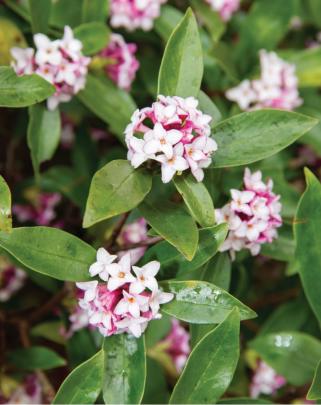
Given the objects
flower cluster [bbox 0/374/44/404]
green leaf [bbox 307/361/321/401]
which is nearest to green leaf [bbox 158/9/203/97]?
green leaf [bbox 307/361/321/401]

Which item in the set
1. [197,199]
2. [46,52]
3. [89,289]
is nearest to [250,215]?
[197,199]

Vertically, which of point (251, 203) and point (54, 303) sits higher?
point (251, 203)

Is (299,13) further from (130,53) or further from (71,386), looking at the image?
(71,386)

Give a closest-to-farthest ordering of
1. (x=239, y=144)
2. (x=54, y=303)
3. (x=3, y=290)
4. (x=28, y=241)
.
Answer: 1. (x=28, y=241)
2. (x=239, y=144)
3. (x=54, y=303)
4. (x=3, y=290)

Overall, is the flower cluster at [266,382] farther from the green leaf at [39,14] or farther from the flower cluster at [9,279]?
the green leaf at [39,14]

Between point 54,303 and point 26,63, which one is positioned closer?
point 26,63

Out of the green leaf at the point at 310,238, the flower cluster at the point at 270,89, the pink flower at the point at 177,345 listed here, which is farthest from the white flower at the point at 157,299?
the flower cluster at the point at 270,89

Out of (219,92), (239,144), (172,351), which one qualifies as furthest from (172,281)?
(219,92)
